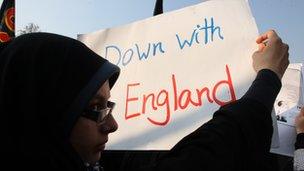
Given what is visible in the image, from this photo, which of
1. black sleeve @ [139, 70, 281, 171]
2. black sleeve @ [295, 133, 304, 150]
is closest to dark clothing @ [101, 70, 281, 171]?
black sleeve @ [139, 70, 281, 171]

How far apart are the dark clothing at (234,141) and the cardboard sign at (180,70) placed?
0.69 feet

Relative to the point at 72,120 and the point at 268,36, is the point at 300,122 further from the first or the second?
the point at 72,120

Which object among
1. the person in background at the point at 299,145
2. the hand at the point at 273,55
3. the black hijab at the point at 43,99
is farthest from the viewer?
the person in background at the point at 299,145

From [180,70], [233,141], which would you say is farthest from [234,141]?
[180,70]

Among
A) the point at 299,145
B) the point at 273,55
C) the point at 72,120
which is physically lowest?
the point at 299,145

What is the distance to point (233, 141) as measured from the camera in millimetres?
1168

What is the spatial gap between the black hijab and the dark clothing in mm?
254

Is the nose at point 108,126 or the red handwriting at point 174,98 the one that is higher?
the red handwriting at point 174,98

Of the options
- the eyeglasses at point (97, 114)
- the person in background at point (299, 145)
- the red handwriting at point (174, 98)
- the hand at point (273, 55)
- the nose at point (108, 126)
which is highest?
the hand at point (273, 55)

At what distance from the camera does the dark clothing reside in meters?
1.13

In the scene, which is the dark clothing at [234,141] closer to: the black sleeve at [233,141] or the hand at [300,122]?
the black sleeve at [233,141]

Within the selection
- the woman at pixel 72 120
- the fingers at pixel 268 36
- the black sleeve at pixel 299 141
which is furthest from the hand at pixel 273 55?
the black sleeve at pixel 299 141

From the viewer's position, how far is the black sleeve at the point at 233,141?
1.13 meters

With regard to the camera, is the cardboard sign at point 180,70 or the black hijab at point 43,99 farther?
the cardboard sign at point 180,70
